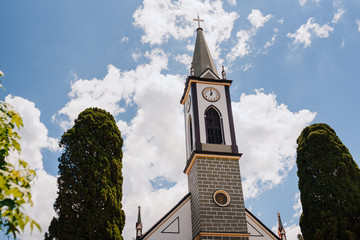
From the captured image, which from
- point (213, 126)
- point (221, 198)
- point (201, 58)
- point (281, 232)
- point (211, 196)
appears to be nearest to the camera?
point (211, 196)

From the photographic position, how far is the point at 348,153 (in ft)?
68.2

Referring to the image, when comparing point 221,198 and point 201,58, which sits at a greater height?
point 201,58

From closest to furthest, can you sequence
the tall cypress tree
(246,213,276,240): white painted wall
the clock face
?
the tall cypress tree
(246,213,276,240): white painted wall
the clock face

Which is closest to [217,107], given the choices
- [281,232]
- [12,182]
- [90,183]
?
[281,232]

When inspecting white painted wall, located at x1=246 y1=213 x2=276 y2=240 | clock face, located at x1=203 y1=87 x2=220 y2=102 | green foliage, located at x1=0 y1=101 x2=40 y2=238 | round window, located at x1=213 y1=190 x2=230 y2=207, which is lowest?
green foliage, located at x1=0 y1=101 x2=40 y2=238

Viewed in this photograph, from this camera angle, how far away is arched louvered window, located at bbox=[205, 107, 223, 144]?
2520 centimetres

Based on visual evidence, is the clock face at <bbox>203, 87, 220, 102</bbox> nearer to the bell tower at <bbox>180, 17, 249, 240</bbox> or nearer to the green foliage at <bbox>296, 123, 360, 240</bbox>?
the bell tower at <bbox>180, 17, 249, 240</bbox>

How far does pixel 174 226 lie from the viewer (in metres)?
22.9

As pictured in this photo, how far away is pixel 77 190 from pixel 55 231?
2.13m

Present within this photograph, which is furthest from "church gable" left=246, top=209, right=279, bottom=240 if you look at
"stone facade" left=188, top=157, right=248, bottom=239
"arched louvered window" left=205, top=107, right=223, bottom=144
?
"arched louvered window" left=205, top=107, right=223, bottom=144

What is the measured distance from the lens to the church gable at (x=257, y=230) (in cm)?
2347

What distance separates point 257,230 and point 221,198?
350 cm

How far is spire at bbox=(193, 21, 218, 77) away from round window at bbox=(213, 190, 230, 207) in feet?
31.9

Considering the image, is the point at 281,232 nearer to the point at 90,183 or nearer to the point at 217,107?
the point at 217,107
